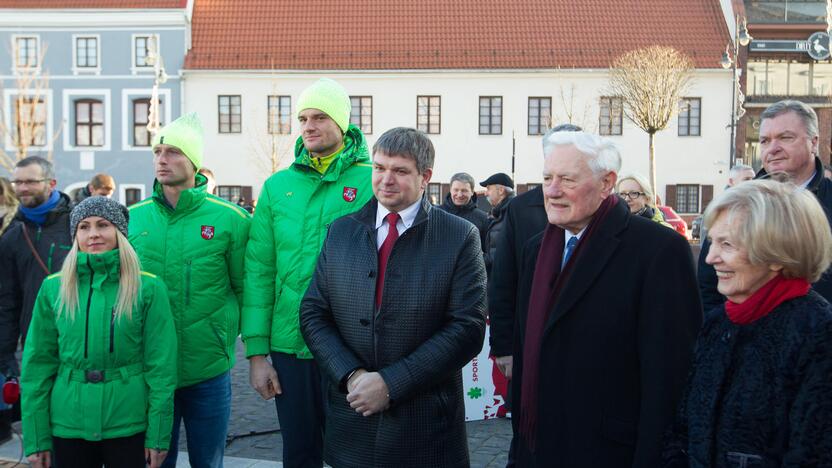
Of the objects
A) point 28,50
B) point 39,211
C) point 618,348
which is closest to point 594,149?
point 618,348

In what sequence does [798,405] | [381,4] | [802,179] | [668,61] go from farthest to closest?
[381,4]
[668,61]
[802,179]
[798,405]

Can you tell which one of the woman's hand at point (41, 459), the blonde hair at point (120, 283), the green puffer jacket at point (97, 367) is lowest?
the woman's hand at point (41, 459)

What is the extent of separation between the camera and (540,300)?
10.9ft

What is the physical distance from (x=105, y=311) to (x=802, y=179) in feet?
12.5

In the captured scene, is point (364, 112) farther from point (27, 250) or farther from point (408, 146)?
point (408, 146)

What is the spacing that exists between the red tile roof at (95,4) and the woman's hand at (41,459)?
3573cm

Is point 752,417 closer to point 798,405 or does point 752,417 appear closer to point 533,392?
point 798,405

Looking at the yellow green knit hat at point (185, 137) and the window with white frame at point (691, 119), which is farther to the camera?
the window with white frame at point (691, 119)

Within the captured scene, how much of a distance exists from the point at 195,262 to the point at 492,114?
111 ft

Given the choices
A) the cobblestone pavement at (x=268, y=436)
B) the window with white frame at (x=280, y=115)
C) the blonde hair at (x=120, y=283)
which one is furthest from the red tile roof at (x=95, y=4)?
the blonde hair at (x=120, y=283)

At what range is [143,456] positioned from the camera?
403cm

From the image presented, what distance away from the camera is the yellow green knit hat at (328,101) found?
424cm

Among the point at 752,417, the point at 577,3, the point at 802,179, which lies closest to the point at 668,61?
the point at 577,3

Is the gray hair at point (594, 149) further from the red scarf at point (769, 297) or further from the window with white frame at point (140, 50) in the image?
the window with white frame at point (140, 50)
